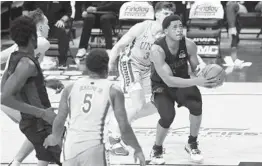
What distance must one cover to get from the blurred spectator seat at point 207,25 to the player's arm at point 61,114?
327 inches

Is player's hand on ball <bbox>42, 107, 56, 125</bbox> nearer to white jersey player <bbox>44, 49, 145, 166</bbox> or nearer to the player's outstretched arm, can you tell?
white jersey player <bbox>44, 49, 145, 166</bbox>

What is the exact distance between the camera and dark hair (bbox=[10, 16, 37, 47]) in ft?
16.1

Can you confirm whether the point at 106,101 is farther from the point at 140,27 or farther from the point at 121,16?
the point at 121,16

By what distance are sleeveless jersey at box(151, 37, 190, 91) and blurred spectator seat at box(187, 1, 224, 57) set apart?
6176mm

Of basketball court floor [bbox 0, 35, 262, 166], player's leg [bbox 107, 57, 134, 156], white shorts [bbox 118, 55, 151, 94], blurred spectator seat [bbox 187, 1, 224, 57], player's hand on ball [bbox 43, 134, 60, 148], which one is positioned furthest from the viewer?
blurred spectator seat [bbox 187, 1, 224, 57]

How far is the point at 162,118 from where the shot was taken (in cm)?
634

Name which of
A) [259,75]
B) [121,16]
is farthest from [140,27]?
[121,16]

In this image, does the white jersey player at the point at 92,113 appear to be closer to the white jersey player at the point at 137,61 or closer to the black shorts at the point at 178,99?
the black shorts at the point at 178,99

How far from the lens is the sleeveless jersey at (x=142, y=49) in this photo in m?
6.98

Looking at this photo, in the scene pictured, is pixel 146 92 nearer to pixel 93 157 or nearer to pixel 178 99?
pixel 178 99

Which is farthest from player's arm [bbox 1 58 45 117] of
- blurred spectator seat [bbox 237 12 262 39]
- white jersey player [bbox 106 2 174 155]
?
blurred spectator seat [bbox 237 12 262 39]

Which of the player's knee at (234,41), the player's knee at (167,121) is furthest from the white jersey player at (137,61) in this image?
the player's knee at (234,41)

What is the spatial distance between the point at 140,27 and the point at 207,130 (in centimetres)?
158

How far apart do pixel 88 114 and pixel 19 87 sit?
0.72 meters
